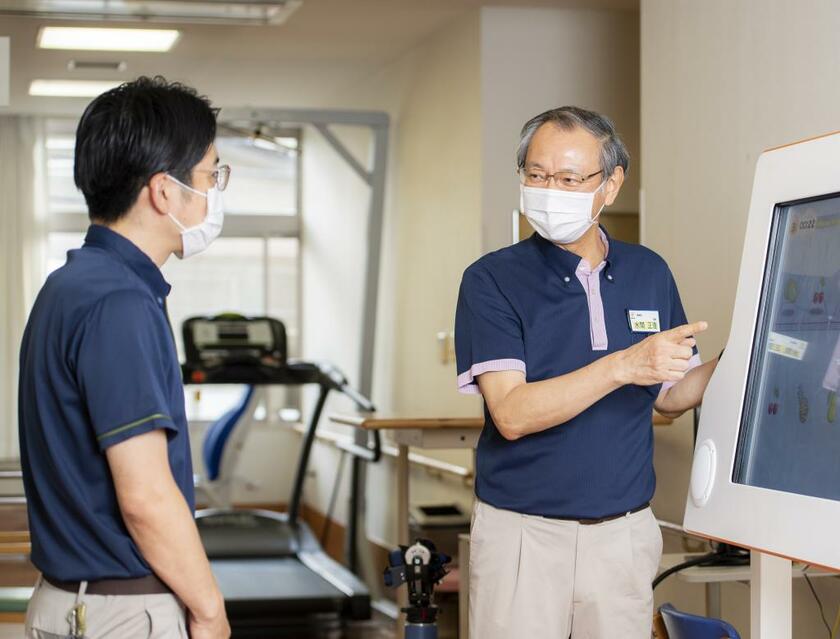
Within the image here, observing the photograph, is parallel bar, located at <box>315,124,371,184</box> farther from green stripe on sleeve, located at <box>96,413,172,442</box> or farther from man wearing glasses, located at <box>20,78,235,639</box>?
green stripe on sleeve, located at <box>96,413,172,442</box>

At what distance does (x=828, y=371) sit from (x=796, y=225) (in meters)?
0.24

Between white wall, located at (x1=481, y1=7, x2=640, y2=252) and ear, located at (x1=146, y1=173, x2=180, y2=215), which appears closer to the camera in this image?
ear, located at (x1=146, y1=173, x2=180, y2=215)

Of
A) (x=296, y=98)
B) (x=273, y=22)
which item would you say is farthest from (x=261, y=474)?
(x=273, y=22)

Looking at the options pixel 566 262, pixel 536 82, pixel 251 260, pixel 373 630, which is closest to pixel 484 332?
pixel 566 262

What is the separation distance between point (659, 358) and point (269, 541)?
4.74 metres

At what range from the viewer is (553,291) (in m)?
2.01

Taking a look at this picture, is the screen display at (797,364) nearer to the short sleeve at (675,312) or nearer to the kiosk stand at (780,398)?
the kiosk stand at (780,398)

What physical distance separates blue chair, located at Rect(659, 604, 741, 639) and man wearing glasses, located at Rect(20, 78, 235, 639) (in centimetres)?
90

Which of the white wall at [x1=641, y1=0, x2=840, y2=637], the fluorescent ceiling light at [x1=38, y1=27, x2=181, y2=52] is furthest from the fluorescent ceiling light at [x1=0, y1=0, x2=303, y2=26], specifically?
the white wall at [x1=641, y1=0, x2=840, y2=637]

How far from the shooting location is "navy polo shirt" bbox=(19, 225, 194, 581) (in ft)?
4.61

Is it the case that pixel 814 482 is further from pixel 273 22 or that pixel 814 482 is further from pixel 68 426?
pixel 273 22

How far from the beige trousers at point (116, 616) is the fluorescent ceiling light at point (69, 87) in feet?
18.3

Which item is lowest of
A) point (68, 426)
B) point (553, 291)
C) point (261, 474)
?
point (261, 474)

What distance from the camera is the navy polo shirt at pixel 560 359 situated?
195 cm
